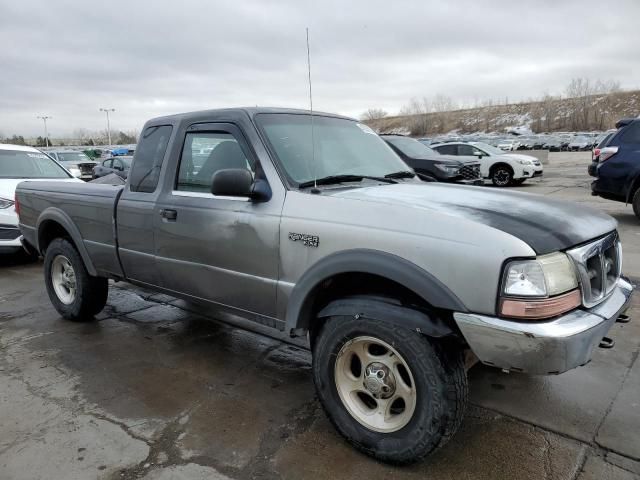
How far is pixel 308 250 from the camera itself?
2771 millimetres

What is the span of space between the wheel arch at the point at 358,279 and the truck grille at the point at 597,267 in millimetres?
627

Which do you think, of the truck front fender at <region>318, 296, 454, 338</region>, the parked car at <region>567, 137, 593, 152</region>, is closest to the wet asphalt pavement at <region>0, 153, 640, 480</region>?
the truck front fender at <region>318, 296, 454, 338</region>

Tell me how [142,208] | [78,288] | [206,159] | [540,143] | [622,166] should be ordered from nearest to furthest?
[206,159], [142,208], [78,288], [622,166], [540,143]

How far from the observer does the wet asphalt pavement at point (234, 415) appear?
257cm

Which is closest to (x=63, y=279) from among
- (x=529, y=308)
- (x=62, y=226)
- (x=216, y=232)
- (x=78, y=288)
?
(x=78, y=288)

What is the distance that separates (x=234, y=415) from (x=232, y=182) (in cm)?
148

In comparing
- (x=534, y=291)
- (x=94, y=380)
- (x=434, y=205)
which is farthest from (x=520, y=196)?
(x=94, y=380)

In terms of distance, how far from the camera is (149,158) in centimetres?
399

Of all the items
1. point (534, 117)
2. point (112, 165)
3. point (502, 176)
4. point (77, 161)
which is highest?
point (534, 117)

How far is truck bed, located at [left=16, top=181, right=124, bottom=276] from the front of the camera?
4238 mm

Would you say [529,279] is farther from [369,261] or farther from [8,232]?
[8,232]

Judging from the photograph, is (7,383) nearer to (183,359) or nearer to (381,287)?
(183,359)

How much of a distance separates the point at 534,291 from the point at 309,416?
1.66 meters

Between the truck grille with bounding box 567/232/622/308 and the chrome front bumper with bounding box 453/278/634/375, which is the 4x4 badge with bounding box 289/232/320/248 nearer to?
the chrome front bumper with bounding box 453/278/634/375
